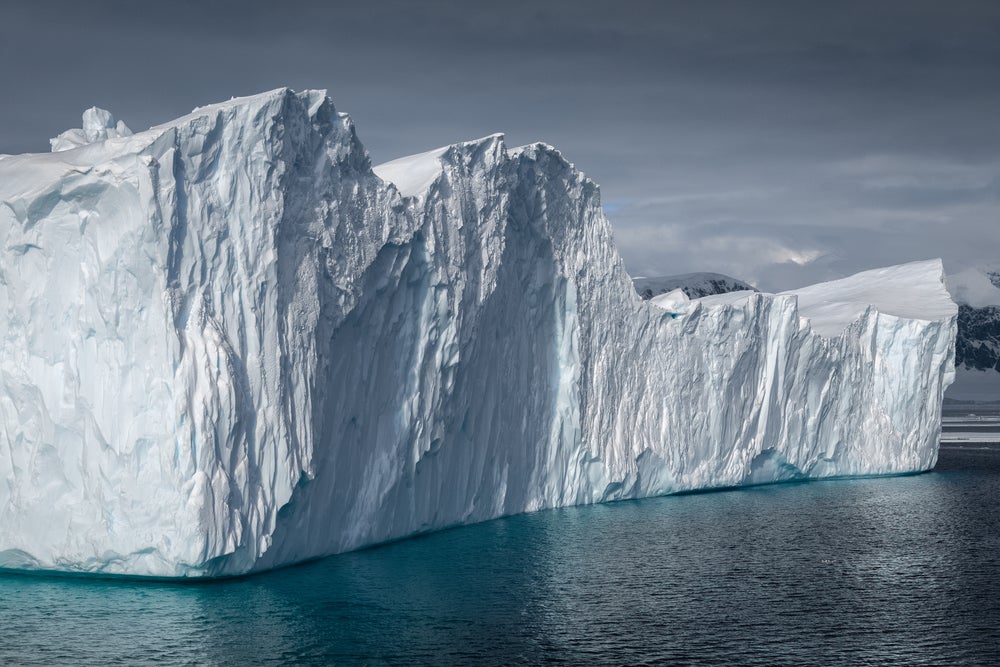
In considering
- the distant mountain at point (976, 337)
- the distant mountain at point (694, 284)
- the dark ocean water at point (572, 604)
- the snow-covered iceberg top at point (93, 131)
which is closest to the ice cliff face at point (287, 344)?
the snow-covered iceberg top at point (93, 131)

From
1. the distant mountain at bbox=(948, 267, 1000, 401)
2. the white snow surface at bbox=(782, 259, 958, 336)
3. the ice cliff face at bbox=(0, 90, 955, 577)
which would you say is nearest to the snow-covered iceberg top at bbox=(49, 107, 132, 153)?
the ice cliff face at bbox=(0, 90, 955, 577)

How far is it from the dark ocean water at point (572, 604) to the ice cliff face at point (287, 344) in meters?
0.90

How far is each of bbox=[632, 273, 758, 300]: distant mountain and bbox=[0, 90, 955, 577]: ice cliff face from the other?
77395 mm

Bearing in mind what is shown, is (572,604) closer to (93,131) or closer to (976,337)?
(93,131)

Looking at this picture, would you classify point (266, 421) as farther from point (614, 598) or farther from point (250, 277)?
point (614, 598)

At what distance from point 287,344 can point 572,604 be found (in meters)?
5.32

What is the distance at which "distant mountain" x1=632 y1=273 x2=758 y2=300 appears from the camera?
104062 millimetres

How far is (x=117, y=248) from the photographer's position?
49.1 ft

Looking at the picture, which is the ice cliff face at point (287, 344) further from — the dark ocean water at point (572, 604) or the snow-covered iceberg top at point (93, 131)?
the dark ocean water at point (572, 604)

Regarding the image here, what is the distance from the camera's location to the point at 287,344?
15992 millimetres

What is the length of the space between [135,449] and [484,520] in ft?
28.4

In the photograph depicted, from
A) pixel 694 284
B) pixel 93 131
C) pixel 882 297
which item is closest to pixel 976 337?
pixel 694 284

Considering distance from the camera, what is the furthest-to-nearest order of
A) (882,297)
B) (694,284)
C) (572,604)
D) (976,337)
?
(976,337) < (694,284) < (882,297) < (572,604)

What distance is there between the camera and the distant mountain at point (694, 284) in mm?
104062
